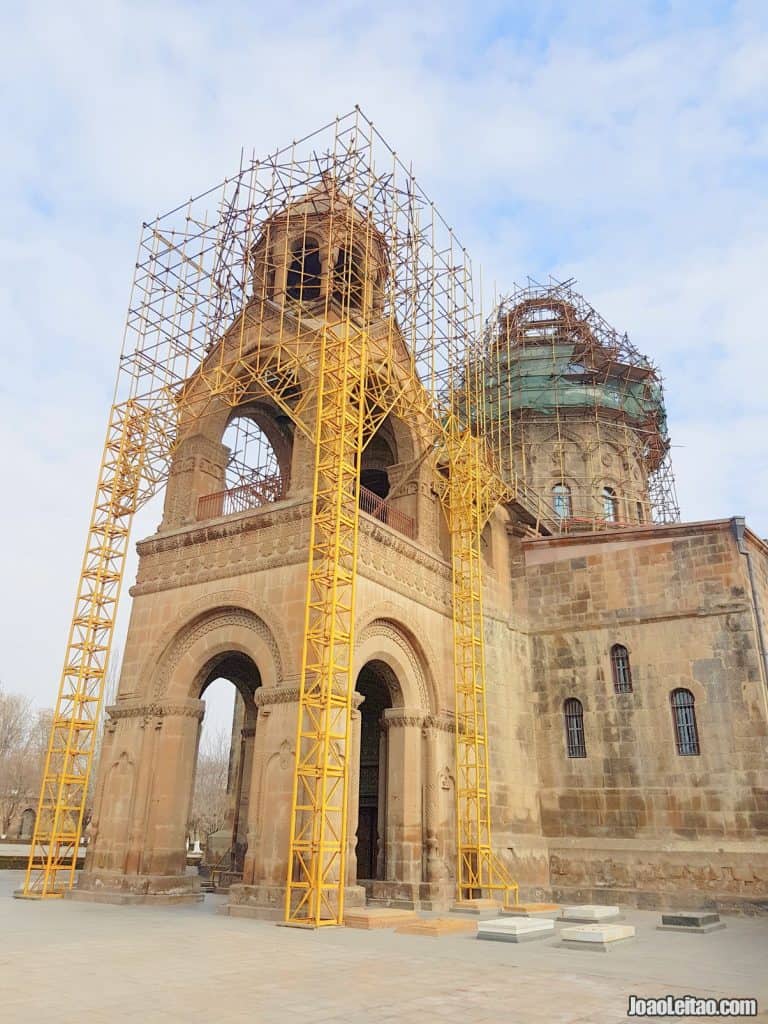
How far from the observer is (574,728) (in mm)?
19703

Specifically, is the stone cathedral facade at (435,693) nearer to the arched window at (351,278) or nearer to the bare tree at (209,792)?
the arched window at (351,278)

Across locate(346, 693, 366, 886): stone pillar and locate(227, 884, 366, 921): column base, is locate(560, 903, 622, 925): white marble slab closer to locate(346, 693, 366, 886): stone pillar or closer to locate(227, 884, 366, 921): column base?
locate(227, 884, 366, 921): column base

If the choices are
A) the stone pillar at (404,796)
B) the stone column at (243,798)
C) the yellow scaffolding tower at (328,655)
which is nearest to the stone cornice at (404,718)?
the stone pillar at (404,796)

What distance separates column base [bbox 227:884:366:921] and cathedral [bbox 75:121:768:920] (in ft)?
0.15

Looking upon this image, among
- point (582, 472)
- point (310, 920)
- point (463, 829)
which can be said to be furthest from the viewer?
point (582, 472)

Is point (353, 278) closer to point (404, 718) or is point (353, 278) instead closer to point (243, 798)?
point (404, 718)

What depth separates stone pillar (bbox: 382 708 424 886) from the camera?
1569 cm

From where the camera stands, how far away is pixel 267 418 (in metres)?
21.2

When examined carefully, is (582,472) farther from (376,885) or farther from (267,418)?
(376,885)

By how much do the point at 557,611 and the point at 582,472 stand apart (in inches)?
382

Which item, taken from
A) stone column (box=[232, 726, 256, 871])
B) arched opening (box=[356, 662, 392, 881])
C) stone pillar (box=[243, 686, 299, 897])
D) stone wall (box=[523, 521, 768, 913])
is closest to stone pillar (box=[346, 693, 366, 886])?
stone pillar (box=[243, 686, 299, 897])

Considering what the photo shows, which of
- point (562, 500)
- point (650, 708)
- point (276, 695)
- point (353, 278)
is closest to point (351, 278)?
point (353, 278)

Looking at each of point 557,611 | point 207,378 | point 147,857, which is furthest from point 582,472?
point 147,857

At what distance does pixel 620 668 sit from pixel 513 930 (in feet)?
31.5
